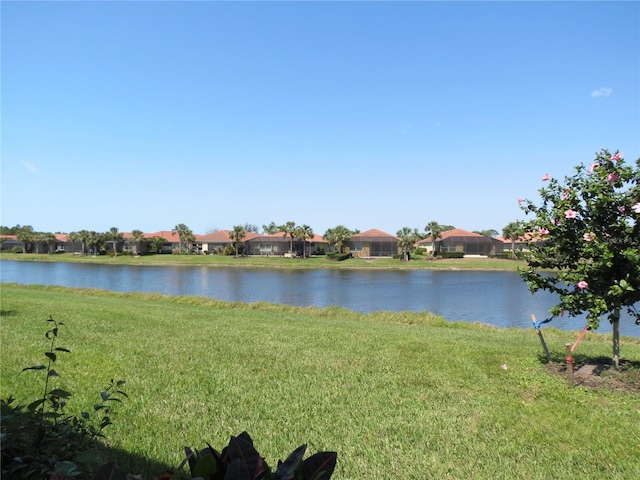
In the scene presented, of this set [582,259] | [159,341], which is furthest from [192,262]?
[582,259]

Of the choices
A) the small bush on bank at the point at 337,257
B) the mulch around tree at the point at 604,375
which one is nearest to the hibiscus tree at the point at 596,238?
the mulch around tree at the point at 604,375

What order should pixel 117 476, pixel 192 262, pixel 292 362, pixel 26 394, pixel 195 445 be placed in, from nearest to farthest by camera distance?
1. pixel 117 476
2. pixel 195 445
3. pixel 26 394
4. pixel 292 362
5. pixel 192 262

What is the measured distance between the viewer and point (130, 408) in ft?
17.8

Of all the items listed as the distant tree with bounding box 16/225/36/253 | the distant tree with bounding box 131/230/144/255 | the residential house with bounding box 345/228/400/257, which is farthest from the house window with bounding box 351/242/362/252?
the distant tree with bounding box 16/225/36/253

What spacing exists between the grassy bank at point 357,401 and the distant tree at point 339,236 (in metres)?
80.7

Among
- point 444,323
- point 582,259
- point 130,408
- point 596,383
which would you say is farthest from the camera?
point 444,323

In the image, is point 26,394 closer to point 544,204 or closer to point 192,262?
point 544,204

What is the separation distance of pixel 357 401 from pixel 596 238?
430 cm

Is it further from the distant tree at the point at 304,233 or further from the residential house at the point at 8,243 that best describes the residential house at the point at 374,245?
the residential house at the point at 8,243

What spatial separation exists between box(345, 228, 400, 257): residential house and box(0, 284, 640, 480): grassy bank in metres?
79.9

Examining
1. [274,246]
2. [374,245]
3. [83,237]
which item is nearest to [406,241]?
[374,245]

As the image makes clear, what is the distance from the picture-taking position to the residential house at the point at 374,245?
295 ft

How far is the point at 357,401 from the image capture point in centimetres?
576

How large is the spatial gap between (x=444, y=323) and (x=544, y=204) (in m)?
10.4
